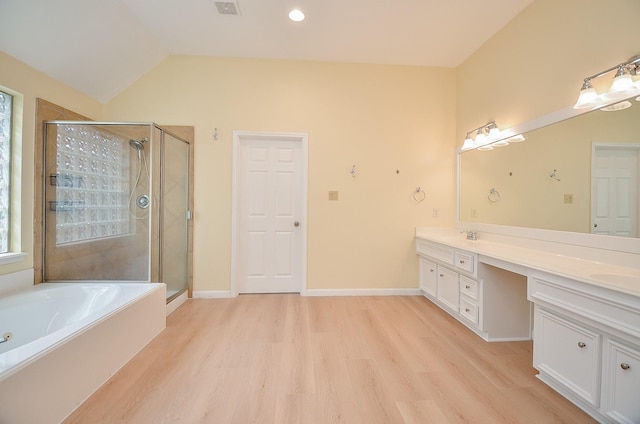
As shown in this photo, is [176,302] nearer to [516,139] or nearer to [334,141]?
[334,141]

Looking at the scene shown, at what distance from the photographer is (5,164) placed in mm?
2021

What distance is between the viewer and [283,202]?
3.18 metres

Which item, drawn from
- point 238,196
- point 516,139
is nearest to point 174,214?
point 238,196

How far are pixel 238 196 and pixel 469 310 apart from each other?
8.81 ft

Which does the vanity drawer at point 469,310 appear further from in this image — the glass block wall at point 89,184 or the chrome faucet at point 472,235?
the glass block wall at point 89,184

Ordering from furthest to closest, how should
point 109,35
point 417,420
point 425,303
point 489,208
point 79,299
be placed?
point 425,303, point 489,208, point 109,35, point 79,299, point 417,420

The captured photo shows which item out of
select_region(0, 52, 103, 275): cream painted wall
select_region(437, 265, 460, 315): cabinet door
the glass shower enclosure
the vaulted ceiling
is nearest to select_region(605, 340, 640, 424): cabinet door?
select_region(437, 265, 460, 315): cabinet door

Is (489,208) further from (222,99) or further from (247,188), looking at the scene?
(222,99)

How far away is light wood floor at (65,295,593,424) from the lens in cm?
138

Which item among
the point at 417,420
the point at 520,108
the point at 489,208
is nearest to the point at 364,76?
the point at 520,108

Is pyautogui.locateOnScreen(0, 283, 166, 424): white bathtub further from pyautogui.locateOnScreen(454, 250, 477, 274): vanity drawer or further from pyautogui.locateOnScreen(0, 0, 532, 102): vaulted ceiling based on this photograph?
pyautogui.locateOnScreen(454, 250, 477, 274): vanity drawer

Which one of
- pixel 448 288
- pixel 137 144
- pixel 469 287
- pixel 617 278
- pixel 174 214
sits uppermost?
pixel 137 144

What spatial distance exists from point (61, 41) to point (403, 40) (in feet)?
10.2

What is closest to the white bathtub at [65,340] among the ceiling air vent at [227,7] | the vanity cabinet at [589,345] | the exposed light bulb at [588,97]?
the ceiling air vent at [227,7]
